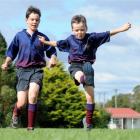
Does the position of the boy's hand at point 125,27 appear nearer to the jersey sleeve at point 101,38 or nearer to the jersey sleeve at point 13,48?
the jersey sleeve at point 101,38

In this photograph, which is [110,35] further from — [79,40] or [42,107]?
[42,107]

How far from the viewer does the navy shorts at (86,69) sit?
447 inches

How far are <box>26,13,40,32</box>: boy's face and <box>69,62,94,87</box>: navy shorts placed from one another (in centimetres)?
91

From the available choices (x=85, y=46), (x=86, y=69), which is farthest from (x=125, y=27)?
(x=86, y=69)

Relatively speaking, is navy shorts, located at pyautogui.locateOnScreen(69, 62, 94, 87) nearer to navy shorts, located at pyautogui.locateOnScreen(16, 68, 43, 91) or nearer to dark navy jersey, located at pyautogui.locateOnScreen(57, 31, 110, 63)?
dark navy jersey, located at pyautogui.locateOnScreen(57, 31, 110, 63)

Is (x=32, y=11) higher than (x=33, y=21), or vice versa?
(x=32, y=11)

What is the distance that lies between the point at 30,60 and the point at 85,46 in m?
0.96

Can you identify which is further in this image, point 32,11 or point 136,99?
point 136,99

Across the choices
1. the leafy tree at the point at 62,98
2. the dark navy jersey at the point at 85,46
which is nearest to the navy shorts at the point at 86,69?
the dark navy jersey at the point at 85,46

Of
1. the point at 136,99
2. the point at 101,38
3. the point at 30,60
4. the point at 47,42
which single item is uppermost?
the point at 136,99

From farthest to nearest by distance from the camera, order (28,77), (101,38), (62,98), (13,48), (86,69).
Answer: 1. (62,98)
2. (13,48)
3. (101,38)
4. (28,77)
5. (86,69)

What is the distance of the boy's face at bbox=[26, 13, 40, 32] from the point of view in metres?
11.7

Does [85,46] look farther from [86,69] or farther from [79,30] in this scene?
[86,69]

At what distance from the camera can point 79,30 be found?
11695 millimetres
